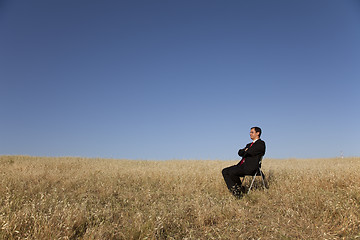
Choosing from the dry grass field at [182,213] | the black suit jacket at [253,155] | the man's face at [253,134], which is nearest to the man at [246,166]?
the black suit jacket at [253,155]

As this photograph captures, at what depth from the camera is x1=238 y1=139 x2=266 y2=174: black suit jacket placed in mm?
6145

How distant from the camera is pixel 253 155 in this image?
248 inches

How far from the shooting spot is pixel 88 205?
208 inches

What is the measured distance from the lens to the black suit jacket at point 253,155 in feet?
20.2

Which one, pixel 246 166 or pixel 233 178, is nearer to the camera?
pixel 246 166

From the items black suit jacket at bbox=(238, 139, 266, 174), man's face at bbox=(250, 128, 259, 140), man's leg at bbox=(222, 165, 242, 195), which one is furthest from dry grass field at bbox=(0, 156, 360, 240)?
man's face at bbox=(250, 128, 259, 140)

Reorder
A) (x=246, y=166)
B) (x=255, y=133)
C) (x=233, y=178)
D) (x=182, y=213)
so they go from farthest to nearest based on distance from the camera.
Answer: (x=255, y=133), (x=233, y=178), (x=246, y=166), (x=182, y=213)

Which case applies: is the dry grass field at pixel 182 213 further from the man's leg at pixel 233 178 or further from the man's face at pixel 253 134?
the man's face at pixel 253 134

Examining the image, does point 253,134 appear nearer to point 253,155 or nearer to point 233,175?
point 253,155

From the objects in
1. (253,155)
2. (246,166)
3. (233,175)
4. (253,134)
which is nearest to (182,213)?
(233,175)

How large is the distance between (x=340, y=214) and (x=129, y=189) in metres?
5.48

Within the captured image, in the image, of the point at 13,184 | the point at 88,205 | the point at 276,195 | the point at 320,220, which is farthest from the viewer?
the point at 13,184

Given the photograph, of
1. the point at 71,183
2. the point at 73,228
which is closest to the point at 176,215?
the point at 73,228

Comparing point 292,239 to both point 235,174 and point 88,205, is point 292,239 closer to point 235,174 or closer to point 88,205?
point 235,174
